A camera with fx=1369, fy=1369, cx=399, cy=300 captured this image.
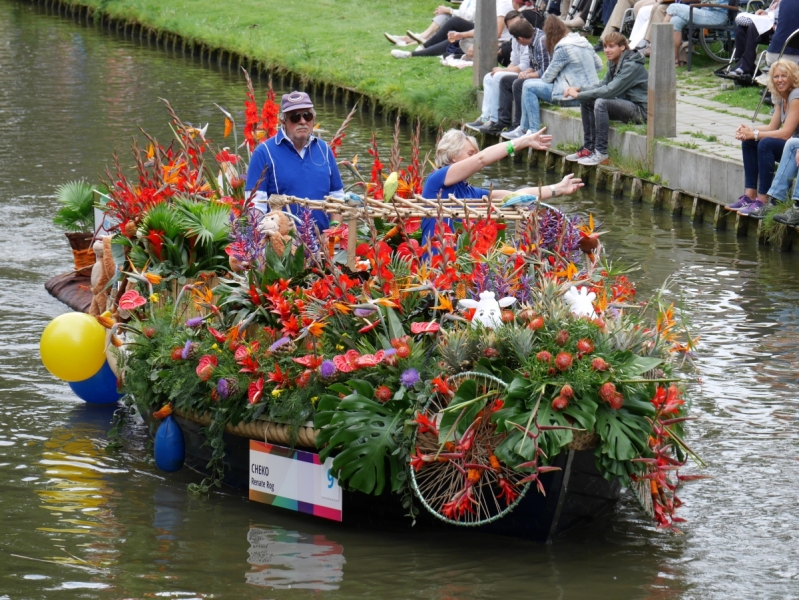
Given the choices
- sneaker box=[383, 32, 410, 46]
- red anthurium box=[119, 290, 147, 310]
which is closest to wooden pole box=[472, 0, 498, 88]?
sneaker box=[383, 32, 410, 46]

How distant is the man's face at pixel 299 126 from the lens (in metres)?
8.80

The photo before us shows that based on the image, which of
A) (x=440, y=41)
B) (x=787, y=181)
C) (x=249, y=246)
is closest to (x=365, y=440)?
(x=249, y=246)

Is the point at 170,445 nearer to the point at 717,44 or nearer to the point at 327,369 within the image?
the point at 327,369

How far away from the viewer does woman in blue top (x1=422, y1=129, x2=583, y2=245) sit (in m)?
8.09

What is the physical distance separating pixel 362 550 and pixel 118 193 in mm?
3402

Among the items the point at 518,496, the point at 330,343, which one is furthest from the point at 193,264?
the point at 518,496

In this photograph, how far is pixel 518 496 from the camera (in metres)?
6.16

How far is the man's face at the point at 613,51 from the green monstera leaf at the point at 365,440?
915 centimetres

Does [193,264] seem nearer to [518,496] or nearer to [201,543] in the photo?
[201,543]

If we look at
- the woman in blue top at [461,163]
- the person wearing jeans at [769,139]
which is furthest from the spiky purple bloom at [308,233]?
the person wearing jeans at [769,139]

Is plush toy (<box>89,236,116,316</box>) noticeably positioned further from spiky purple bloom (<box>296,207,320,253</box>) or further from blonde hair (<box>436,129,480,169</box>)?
blonde hair (<box>436,129,480,169</box>)

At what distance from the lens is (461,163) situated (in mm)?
8234

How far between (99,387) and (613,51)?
802 cm

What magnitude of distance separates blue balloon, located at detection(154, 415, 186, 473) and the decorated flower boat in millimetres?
16
